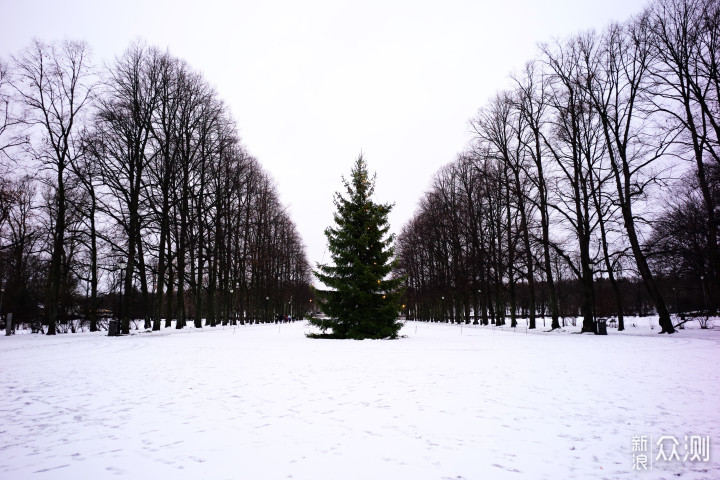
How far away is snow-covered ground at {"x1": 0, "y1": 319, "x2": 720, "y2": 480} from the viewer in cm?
329

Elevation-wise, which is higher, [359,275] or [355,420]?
[359,275]

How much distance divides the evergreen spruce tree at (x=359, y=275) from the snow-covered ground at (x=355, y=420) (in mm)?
8345

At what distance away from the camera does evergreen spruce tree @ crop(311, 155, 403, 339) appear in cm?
1711

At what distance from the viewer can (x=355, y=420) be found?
4.60 m

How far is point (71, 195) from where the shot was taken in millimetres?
22156

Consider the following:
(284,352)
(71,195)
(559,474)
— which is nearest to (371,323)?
(284,352)

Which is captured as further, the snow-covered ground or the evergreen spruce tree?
the evergreen spruce tree

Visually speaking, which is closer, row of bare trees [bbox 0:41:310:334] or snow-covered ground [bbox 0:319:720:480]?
snow-covered ground [bbox 0:319:720:480]

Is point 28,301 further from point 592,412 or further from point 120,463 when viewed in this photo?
point 592,412

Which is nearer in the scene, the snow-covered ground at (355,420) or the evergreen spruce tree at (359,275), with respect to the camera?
the snow-covered ground at (355,420)

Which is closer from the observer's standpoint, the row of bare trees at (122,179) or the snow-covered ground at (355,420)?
the snow-covered ground at (355,420)

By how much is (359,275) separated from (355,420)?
1251cm

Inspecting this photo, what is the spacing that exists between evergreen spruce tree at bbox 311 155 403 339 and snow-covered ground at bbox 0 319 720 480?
8.34 metres

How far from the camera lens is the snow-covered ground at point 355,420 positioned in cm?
329
